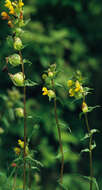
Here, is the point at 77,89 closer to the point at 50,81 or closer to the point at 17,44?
the point at 50,81

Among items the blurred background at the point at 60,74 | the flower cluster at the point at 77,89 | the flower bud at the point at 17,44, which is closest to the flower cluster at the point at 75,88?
the flower cluster at the point at 77,89

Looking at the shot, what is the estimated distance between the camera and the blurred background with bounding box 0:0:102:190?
9.34 feet

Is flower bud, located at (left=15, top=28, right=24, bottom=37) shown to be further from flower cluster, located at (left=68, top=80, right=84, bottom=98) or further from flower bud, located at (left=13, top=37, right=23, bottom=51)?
flower cluster, located at (left=68, top=80, right=84, bottom=98)

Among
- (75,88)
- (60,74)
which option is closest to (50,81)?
(75,88)

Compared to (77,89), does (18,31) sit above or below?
above

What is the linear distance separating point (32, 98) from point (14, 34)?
7.01 feet

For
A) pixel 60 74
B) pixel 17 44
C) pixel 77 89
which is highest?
pixel 60 74

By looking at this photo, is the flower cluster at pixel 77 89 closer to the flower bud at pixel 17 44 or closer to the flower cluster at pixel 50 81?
the flower cluster at pixel 50 81

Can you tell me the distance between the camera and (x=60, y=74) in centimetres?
269

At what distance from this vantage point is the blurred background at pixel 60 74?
285 cm

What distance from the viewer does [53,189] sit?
303cm

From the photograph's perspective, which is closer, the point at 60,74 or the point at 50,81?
the point at 50,81

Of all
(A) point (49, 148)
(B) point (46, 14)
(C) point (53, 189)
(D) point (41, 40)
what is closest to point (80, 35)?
(B) point (46, 14)

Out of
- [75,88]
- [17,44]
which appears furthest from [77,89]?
[17,44]
